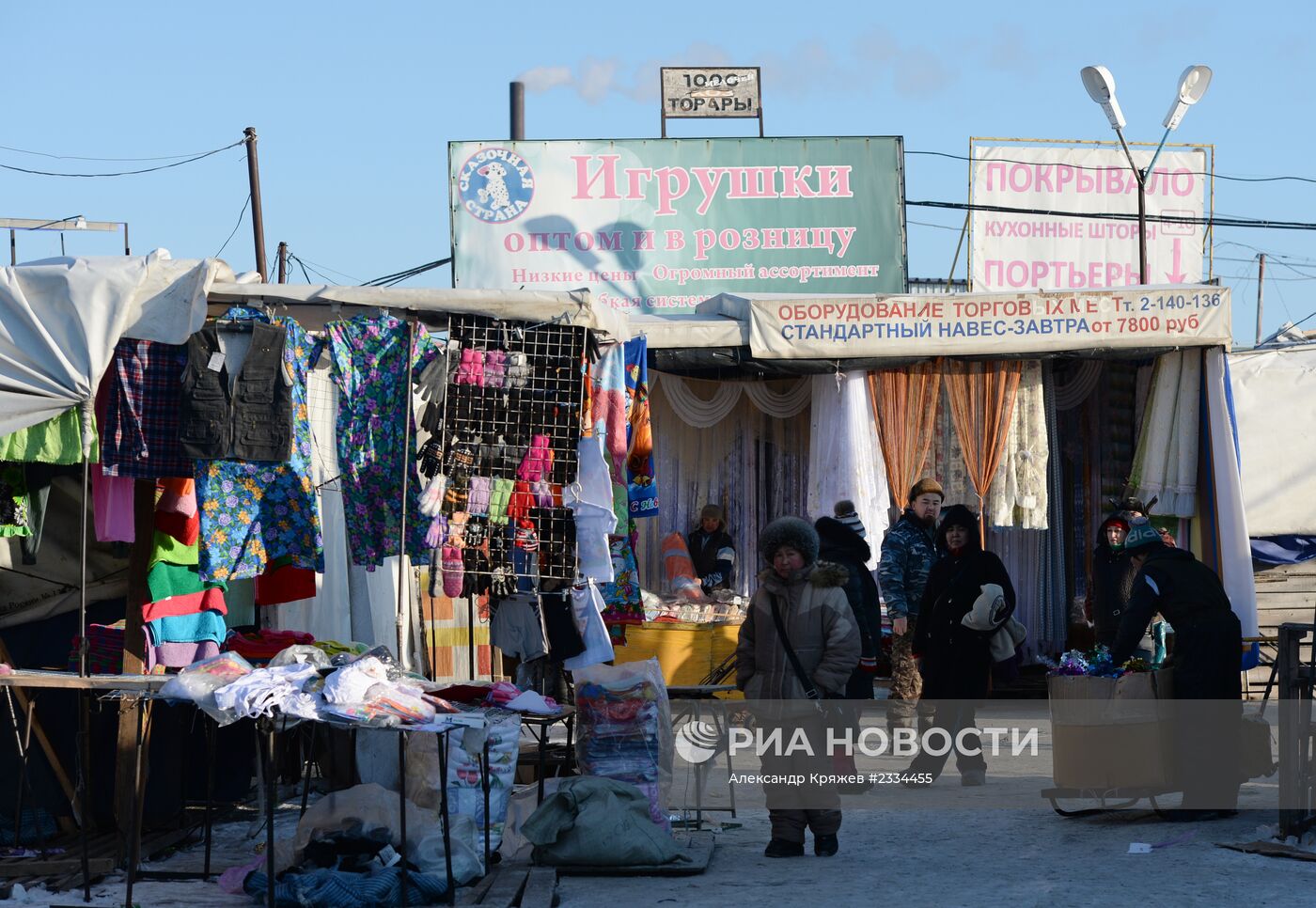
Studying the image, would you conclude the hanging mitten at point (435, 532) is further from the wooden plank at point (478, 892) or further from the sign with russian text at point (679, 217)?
the sign with russian text at point (679, 217)

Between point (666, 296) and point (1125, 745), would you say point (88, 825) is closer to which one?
point (1125, 745)

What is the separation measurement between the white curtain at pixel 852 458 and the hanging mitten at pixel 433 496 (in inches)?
230

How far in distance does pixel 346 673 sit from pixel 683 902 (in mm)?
1667

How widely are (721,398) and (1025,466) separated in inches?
106

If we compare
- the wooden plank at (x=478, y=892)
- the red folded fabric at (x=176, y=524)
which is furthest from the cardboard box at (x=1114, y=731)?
the red folded fabric at (x=176, y=524)

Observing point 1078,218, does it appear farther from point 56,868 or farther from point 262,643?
point 56,868

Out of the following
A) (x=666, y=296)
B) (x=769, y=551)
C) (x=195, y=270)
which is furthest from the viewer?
(x=666, y=296)

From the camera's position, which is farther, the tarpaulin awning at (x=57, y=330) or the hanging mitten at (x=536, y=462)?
the hanging mitten at (x=536, y=462)

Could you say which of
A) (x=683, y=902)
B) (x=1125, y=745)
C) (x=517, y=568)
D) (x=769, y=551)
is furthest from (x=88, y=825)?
(x=1125, y=745)

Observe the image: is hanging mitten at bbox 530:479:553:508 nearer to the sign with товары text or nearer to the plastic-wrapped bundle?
the plastic-wrapped bundle

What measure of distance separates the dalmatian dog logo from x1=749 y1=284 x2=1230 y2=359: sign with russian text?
641 centimetres

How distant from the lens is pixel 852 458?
43.5ft

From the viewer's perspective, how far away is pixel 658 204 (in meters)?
18.6

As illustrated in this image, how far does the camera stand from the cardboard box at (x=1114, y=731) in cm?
812
